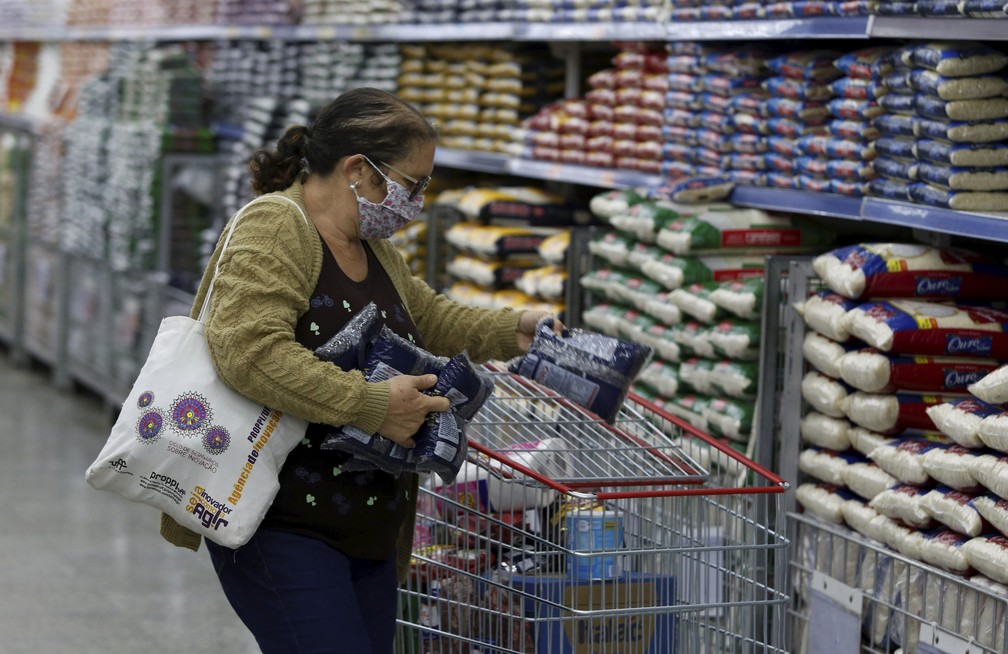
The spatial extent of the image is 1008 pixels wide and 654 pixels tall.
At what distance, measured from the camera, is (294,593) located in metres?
2.47

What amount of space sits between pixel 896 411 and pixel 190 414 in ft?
5.49

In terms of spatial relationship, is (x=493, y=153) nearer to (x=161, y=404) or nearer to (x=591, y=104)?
(x=591, y=104)

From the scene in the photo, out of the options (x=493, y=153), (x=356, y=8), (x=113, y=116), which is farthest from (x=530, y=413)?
(x=113, y=116)

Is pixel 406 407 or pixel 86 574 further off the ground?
pixel 406 407

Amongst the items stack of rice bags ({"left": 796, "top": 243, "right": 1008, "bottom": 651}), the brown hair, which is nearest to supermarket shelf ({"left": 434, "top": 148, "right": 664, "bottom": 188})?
stack of rice bags ({"left": 796, "top": 243, "right": 1008, "bottom": 651})

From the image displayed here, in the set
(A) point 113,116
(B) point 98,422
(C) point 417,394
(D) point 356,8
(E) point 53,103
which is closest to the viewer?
(C) point 417,394

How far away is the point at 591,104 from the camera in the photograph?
17.5 ft

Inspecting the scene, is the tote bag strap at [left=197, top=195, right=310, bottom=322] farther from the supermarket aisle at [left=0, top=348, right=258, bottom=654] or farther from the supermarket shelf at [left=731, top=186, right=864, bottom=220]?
the supermarket aisle at [left=0, top=348, right=258, bottom=654]

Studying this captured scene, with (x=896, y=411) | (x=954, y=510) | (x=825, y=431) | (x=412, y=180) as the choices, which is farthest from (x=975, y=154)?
(x=412, y=180)

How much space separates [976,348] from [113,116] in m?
7.01

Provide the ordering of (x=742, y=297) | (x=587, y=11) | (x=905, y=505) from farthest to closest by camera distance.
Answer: (x=587, y=11) < (x=742, y=297) < (x=905, y=505)

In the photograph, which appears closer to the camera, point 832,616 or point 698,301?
point 832,616

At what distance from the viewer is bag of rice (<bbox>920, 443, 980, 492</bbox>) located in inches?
119

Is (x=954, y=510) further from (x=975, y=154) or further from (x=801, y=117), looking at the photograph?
(x=801, y=117)
